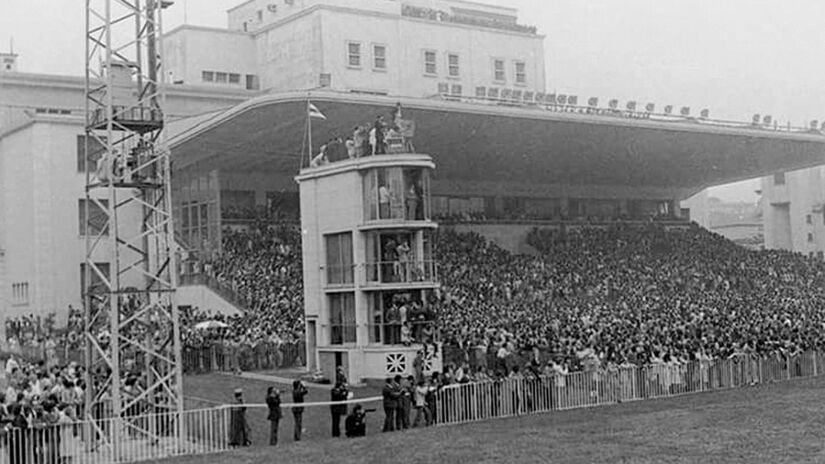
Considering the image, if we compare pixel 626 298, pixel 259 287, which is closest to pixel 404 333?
pixel 259 287

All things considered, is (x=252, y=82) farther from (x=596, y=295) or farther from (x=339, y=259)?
(x=339, y=259)

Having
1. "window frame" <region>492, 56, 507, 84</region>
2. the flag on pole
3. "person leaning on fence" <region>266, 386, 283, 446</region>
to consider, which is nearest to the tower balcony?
the flag on pole

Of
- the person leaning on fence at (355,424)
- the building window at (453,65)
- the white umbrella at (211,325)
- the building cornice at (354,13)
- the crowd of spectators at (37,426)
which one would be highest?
the building cornice at (354,13)

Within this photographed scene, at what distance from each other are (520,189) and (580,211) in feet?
16.3

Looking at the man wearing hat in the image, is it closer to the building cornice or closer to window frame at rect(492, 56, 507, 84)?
the building cornice

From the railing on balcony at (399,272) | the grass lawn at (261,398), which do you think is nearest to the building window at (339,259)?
the railing on balcony at (399,272)

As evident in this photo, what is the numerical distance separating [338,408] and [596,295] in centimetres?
2942

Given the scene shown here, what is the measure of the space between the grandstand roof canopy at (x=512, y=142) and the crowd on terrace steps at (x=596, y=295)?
11.6ft

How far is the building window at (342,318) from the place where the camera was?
30562 mm

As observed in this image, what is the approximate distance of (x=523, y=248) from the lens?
60469mm

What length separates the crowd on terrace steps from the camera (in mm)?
29312

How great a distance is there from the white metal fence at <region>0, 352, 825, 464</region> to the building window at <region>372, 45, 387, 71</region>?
3439cm

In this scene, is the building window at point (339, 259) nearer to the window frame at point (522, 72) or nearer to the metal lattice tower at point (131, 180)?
the metal lattice tower at point (131, 180)

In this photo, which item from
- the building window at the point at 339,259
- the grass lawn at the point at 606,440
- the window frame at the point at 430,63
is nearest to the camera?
the grass lawn at the point at 606,440
